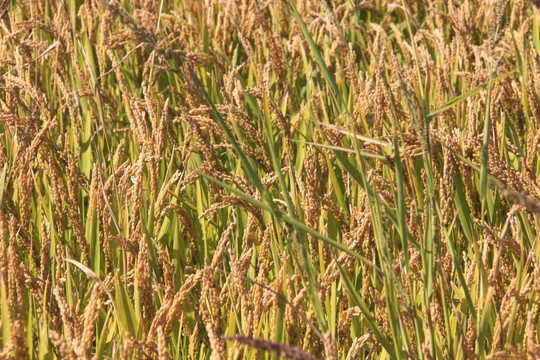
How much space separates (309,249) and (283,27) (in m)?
1.85

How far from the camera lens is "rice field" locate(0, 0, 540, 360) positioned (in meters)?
1.09

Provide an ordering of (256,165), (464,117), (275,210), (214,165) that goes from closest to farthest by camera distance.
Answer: (275,210) < (214,165) < (256,165) < (464,117)

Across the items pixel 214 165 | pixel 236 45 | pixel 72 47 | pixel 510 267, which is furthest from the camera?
pixel 236 45

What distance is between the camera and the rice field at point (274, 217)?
3.58 ft

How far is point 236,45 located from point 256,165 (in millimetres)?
1181

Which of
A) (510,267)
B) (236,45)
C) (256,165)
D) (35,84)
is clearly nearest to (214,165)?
(256,165)

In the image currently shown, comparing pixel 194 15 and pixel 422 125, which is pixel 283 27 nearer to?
pixel 194 15

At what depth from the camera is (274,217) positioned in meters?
1.32

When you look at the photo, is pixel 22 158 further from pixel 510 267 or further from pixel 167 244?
pixel 510 267

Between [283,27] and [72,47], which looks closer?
[72,47]

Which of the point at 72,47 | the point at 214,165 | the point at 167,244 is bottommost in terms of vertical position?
the point at 167,244

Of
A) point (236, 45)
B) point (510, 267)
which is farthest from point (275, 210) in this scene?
point (236, 45)

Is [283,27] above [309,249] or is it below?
above

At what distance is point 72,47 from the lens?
8.69 ft
